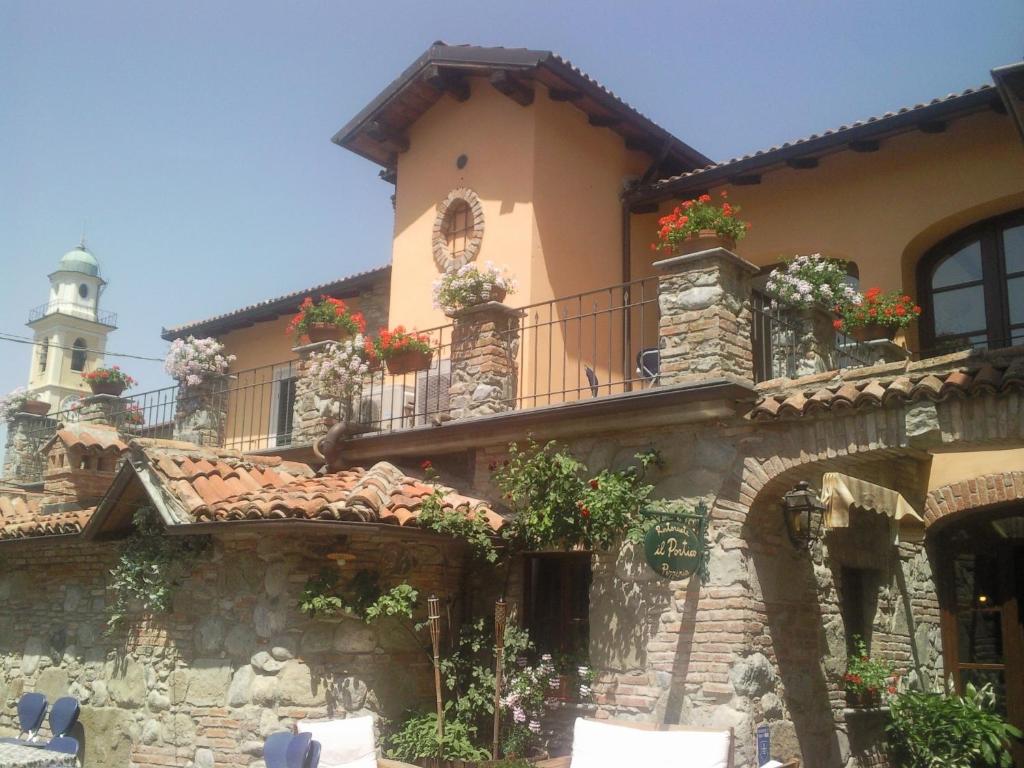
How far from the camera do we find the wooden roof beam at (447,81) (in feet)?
40.3

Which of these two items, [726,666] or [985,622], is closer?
[726,666]

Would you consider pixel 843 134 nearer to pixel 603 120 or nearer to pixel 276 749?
pixel 603 120

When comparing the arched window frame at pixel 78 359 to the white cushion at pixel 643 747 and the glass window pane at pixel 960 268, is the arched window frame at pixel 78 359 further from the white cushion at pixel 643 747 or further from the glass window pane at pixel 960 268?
the white cushion at pixel 643 747

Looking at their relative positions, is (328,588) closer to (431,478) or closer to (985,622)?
(431,478)

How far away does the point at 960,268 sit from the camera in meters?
10.8

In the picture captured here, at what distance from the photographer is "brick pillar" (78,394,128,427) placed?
15227mm

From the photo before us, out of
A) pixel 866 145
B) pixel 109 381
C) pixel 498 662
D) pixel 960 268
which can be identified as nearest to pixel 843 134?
pixel 866 145

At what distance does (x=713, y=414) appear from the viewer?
24.8 feet

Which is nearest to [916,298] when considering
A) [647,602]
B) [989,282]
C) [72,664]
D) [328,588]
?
[989,282]

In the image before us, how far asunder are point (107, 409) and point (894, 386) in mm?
12620

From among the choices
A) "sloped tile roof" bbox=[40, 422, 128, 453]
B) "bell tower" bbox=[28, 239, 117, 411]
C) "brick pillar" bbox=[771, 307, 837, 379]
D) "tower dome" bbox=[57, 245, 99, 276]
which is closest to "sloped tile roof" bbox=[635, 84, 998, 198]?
"brick pillar" bbox=[771, 307, 837, 379]

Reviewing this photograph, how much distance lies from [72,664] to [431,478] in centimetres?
425

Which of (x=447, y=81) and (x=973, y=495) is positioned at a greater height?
(x=447, y=81)

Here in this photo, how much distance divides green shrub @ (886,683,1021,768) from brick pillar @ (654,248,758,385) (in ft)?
11.7
